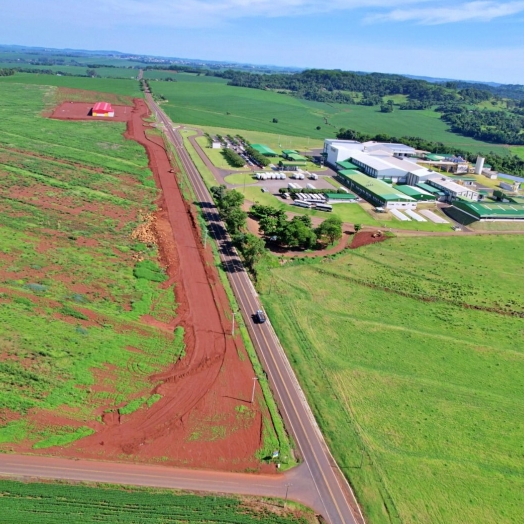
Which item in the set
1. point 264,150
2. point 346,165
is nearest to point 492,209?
point 346,165

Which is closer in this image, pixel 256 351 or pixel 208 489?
pixel 208 489

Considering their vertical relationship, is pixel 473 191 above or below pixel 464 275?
above

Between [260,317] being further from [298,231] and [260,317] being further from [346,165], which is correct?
[346,165]

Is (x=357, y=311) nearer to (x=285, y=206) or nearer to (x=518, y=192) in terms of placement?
(x=285, y=206)

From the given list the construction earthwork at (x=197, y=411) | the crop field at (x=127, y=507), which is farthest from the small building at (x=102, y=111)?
the crop field at (x=127, y=507)

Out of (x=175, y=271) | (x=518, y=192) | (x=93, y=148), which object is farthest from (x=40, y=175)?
(x=518, y=192)

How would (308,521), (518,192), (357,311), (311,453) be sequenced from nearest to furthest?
(308,521) → (311,453) → (357,311) → (518,192)
